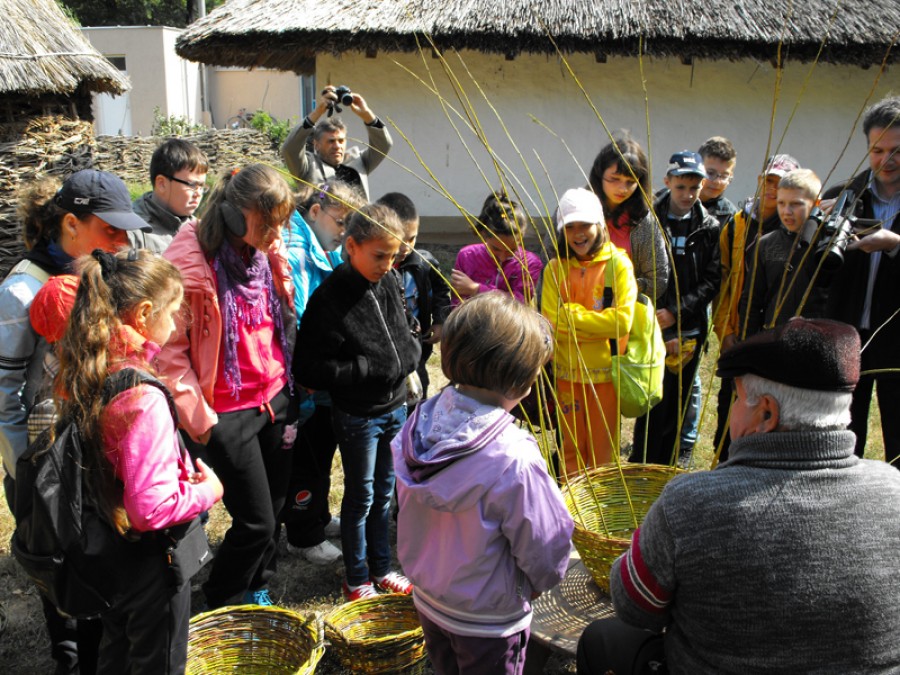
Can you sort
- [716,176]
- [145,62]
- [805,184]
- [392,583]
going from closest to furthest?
[392,583]
[805,184]
[716,176]
[145,62]

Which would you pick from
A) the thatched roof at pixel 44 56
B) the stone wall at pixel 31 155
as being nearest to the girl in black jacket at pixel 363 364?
the stone wall at pixel 31 155

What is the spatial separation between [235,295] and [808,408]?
1.79 metres

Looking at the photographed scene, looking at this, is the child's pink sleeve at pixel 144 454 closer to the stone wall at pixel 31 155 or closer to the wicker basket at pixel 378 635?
the wicker basket at pixel 378 635

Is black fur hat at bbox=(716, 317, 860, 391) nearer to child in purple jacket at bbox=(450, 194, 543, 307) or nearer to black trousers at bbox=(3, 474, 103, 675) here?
child in purple jacket at bbox=(450, 194, 543, 307)

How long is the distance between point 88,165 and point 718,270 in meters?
6.99

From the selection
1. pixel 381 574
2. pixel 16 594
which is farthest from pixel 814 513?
pixel 16 594

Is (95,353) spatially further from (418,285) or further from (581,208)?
(581,208)

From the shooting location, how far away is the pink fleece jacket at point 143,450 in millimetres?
1897

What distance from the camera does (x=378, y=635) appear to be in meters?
2.75

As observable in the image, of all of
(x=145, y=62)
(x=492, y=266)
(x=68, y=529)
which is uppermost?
(x=145, y=62)

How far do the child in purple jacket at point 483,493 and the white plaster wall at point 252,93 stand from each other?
22.7 metres

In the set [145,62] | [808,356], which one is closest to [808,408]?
[808,356]

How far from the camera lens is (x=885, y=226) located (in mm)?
3156

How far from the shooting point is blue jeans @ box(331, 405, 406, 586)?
9.53 feet
